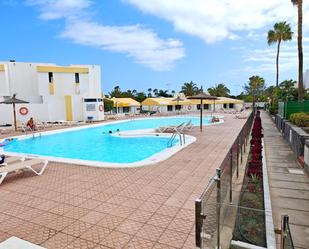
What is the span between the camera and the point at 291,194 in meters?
5.57

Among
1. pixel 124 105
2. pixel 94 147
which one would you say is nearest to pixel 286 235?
pixel 94 147

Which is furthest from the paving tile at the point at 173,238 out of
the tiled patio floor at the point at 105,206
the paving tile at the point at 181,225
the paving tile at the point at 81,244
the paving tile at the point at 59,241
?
the paving tile at the point at 59,241

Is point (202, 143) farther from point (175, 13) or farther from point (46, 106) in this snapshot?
point (46, 106)

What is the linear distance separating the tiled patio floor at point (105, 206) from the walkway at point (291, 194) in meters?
Answer: 1.62

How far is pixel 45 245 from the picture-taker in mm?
3617

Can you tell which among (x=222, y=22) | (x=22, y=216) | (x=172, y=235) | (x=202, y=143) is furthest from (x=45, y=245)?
Result: (x=222, y=22)

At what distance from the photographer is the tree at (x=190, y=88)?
72.0m

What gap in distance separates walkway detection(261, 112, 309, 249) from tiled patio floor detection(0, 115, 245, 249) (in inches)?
63.9

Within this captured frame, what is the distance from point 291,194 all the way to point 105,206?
4.18 metres

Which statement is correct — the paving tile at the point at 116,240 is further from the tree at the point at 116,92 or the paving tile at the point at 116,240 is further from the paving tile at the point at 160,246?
the tree at the point at 116,92

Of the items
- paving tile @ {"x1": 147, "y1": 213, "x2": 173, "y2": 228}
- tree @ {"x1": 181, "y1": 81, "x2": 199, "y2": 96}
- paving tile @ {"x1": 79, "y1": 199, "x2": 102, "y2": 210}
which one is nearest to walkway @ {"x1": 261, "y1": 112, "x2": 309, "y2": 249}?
paving tile @ {"x1": 147, "y1": 213, "x2": 173, "y2": 228}

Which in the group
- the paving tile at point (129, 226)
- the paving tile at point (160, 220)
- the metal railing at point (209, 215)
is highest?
the metal railing at point (209, 215)

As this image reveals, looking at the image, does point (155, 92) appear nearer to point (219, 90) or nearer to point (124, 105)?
point (219, 90)

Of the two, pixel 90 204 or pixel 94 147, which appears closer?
pixel 90 204
